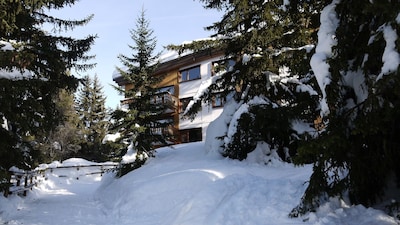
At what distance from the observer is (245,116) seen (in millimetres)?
11281

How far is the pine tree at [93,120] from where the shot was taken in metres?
39.4

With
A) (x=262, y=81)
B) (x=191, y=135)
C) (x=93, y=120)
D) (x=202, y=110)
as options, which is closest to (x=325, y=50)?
(x=262, y=81)

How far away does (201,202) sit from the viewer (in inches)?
298

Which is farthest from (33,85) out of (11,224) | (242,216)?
(242,216)

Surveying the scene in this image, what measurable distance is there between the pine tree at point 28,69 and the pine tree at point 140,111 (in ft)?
13.2

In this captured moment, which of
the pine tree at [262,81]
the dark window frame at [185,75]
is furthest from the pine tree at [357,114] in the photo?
the dark window frame at [185,75]

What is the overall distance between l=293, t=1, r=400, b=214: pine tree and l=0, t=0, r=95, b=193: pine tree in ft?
21.9

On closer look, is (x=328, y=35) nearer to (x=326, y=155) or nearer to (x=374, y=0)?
(x=374, y=0)

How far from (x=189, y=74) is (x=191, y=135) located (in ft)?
18.1

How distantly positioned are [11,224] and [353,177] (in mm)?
8708

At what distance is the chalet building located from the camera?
90.5 ft

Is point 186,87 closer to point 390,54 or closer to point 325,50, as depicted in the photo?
point 325,50

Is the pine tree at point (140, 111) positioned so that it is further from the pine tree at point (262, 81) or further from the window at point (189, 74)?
the window at point (189, 74)

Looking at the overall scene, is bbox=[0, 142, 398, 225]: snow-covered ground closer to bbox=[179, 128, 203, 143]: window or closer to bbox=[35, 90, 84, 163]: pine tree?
bbox=[179, 128, 203, 143]: window
